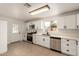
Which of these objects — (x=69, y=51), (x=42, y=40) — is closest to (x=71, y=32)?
(x=69, y=51)

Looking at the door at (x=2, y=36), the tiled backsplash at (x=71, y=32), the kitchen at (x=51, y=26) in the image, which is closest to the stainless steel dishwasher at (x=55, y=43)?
the kitchen at (x=51, y=26)

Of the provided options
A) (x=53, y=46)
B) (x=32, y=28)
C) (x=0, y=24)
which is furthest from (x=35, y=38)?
(x=0, y=24)

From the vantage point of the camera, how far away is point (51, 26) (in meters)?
4.62

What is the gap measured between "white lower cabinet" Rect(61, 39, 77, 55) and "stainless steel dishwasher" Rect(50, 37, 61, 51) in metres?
0.18

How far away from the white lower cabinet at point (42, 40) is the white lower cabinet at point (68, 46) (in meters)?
0.95

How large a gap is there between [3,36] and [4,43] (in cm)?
34

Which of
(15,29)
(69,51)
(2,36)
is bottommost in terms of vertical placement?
(69,51)

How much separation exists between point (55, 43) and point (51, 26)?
4.55ft

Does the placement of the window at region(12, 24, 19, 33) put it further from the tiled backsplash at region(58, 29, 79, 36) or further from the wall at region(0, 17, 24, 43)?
the tiled backsplash at region(58, 29, 79, 36)

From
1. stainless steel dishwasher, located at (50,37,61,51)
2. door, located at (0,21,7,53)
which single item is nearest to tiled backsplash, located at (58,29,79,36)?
stainless steel dishwasher, located at (50,37,61,51)

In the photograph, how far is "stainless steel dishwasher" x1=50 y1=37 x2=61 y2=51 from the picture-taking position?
3.38m

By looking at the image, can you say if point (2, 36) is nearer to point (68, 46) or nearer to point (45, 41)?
point (45, 41)

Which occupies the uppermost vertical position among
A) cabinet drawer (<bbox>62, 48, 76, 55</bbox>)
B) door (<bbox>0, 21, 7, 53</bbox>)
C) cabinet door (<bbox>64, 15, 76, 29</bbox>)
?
cabinet door (<bbox>64, 15, 76, 29</bbox>)

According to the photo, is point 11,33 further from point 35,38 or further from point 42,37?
point 42,37
